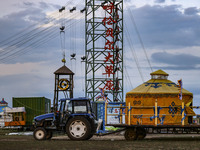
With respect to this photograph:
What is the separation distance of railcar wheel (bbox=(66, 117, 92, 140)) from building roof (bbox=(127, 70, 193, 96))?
11.8 ft

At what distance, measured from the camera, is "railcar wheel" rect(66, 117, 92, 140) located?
2383 centimetres

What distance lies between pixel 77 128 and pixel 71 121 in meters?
0.52

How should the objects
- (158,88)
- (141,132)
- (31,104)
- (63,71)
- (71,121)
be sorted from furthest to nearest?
(63,71) < (31,104) < (158,88) < (141,132) < (71,121)

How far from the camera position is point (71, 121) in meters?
23.9

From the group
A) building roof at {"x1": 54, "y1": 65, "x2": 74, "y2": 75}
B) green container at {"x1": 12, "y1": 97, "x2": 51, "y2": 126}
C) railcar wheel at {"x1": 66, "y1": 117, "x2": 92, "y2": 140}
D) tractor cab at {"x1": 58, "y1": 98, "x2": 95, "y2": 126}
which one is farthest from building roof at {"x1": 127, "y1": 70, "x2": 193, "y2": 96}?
building roof at {"x1": 54, "y1": 65, "x2": 74, "y2": 75}

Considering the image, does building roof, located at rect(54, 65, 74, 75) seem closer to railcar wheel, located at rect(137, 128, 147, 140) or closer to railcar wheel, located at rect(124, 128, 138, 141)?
railcar wheel, located at rect(137, 128, 147, 140)

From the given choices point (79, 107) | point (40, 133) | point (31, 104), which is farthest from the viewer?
point (31, 104)

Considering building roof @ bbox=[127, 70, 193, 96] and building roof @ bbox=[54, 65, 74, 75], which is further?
building roof @ bbox=[54, 65, 74, 75]

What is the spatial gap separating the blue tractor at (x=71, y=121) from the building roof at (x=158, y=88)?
3046mm

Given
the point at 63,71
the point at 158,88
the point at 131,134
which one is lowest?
the point at 131,134

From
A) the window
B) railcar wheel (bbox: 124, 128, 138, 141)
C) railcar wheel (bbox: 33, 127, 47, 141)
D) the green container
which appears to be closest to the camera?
railcar wheel (bbox: 124, 128, 138, 141)

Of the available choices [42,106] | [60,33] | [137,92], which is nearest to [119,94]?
[60,33]

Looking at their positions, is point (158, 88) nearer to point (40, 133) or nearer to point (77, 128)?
point (77, 128)

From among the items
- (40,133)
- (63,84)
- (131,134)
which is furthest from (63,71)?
(131,134)
